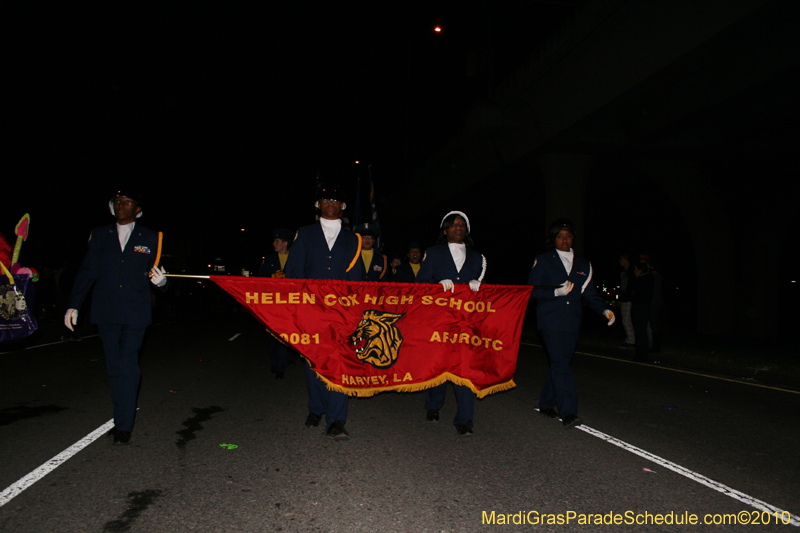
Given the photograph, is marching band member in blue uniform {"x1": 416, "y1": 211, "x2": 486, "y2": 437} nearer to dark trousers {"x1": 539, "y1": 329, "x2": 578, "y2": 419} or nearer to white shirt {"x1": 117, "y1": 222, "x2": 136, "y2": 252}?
dark trousers {"x1": 539, "y1": 329, "x2": 578, "y2": 419}

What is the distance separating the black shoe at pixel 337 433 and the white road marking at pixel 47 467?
6.72 feet

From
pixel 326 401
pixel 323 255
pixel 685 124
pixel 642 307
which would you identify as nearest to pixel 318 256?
pixel 323 255

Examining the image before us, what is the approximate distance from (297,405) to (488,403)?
2279mm

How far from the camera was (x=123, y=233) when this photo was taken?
512 cm

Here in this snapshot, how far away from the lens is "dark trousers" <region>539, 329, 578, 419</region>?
5.48 meters

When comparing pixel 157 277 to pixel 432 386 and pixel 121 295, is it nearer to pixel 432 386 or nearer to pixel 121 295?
pixel 121 295

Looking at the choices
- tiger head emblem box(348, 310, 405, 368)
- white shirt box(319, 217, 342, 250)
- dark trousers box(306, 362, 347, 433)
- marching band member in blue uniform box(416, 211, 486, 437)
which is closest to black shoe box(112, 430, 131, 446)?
dark trousers box(306, 362, 347, 433)

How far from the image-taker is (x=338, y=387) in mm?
4945

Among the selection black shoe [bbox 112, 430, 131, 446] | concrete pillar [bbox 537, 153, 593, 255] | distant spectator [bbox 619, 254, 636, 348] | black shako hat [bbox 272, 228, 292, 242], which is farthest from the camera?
concrete pillar [bbox 537, 153, 593, 255]

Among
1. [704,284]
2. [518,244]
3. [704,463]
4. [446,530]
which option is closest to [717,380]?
[704,463]

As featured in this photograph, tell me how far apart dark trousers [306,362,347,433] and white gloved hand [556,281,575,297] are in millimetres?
2335

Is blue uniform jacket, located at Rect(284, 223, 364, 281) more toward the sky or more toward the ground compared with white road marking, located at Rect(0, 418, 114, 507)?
more toward the sky

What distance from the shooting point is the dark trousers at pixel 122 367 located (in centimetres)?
481

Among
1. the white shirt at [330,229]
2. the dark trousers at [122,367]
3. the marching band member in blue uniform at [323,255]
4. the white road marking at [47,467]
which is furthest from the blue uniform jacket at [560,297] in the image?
the white road marking at [47,467]
